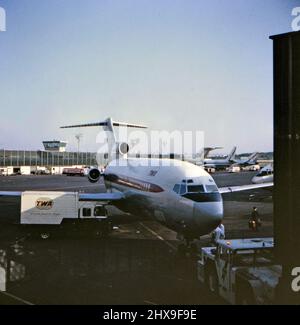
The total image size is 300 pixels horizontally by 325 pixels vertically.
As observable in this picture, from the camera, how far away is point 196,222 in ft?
47.2

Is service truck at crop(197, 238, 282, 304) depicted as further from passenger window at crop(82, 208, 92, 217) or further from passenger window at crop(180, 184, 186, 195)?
passenger window at crop(82, 208, 92, 217)

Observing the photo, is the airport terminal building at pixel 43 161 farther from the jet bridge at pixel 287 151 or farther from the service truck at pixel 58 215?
the jet bridge at pixel 287 151

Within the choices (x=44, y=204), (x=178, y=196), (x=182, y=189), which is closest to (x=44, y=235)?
(x=44, y=204)

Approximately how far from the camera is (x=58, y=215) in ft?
63.3

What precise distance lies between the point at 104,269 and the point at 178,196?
4030 mm

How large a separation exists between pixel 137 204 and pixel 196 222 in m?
6.13

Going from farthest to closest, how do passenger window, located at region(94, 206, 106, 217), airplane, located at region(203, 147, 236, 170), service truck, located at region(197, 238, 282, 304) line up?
airplane, located at region(203, 147, 236, 170) < passenger window, located at region(94, 206, 106, 217) < service truck, located at region(197, 238, 282, 304)

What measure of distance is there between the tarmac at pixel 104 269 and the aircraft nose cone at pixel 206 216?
1.46m

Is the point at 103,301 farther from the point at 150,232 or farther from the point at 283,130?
the point at 150,232

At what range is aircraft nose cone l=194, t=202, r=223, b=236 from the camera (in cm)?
1426

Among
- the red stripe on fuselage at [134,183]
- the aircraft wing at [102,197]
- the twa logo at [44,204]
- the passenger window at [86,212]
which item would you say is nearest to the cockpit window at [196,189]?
the red stripe on fuselage at [134,183]

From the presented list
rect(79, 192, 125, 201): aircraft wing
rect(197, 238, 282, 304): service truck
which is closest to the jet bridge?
rect(197, 238, 282, 304): service truck

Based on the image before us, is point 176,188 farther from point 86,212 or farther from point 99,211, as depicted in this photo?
point 86,212

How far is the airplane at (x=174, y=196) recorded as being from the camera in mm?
14461
